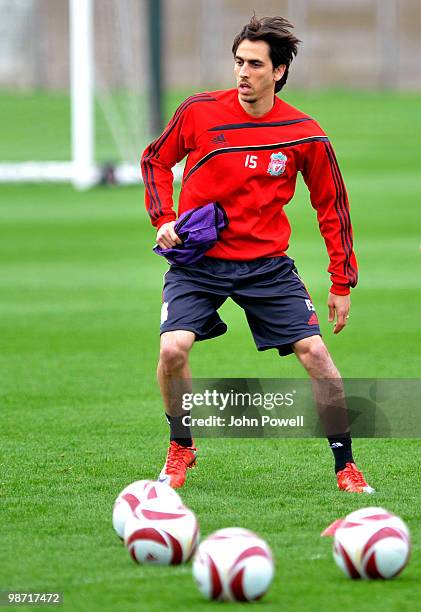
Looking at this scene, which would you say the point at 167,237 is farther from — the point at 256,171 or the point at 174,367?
the point at 174,367

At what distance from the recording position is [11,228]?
2148cm

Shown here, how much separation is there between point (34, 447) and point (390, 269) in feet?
31.0

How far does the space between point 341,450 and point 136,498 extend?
1724 mm

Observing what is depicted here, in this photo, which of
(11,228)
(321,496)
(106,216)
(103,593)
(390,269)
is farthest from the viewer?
(106,216)

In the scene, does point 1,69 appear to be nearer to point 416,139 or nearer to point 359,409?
point 416,139

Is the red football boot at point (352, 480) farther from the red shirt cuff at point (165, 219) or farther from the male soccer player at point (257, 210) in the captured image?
the red shirt cuff at point (165, 219)

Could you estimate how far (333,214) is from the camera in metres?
7.19

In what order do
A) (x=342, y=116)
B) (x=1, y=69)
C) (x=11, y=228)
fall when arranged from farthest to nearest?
(x=1, y=69), (x=342, y=116), (x=11, y=228)

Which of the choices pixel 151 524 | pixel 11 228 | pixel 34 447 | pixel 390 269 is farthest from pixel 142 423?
pixel 11 228

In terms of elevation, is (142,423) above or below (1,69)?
above

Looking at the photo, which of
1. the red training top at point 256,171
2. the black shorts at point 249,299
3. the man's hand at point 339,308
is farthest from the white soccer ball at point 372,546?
the red training top at point 256,171

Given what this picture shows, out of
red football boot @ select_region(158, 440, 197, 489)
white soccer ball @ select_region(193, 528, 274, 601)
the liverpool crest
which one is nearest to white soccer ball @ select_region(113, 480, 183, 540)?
white soccer ball @ select_region(193, 528, 274, 601)

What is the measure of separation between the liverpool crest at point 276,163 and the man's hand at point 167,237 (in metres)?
0.58

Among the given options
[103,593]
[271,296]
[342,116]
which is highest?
[271,296]
